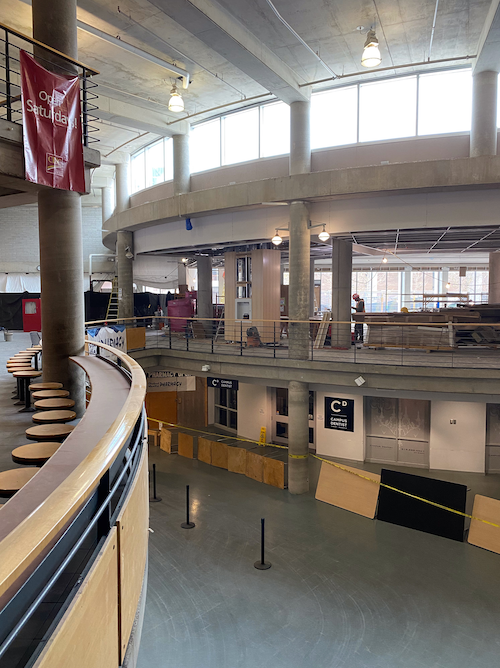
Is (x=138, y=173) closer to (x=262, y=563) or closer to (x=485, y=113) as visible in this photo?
(x=485, y=113)

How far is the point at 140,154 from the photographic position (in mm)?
18828

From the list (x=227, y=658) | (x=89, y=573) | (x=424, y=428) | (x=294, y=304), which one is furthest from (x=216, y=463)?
(x=89, y=573)

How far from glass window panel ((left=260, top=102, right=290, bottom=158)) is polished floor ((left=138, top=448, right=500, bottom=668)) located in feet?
34.2

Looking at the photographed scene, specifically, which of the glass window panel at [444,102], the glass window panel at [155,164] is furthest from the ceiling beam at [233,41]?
the glass window panel at [155,164]

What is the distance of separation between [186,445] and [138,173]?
435 inches

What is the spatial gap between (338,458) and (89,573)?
14.9 metres

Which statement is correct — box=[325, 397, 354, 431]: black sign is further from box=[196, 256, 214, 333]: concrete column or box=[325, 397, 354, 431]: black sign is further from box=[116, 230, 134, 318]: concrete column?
box=[116, 230, 134, 318]: concrete column

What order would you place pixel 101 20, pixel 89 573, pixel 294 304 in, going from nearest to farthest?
pixel 89 573 → pixel 101 20 → pixel 294 304

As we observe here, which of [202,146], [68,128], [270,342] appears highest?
[202,146]

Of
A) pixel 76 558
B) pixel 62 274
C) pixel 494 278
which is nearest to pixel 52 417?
pixel 76 558

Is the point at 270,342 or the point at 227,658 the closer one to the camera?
the point at 227,658

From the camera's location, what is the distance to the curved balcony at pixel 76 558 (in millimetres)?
1219

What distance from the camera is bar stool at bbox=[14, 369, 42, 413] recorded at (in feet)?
21.8

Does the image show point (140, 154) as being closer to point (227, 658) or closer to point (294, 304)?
point (294, 304)
